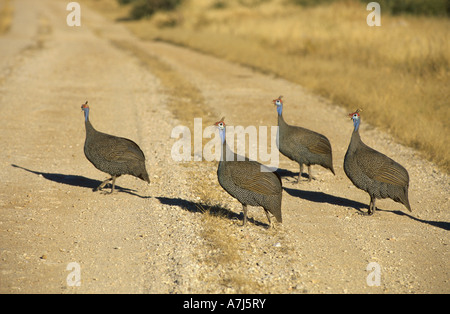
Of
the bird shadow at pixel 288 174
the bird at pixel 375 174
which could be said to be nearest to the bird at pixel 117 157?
the bird shadow at pixel 288 174

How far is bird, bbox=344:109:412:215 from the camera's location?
21.0ft

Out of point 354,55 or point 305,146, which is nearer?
point 305,146

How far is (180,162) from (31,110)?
15.5 ft

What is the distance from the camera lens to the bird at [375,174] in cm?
639

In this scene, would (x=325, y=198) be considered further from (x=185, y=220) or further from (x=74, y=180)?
(x=74, y=180)

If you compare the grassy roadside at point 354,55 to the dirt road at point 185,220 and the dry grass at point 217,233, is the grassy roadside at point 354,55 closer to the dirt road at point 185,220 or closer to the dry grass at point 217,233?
the dirt road at point 185,220

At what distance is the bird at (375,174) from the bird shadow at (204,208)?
50.7 inches

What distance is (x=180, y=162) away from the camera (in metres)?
8.46

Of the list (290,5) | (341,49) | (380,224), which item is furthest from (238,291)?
(290,5)

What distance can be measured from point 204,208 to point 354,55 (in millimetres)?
12123

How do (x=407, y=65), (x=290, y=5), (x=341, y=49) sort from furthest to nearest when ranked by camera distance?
(x=290, y=5) < (x=341, y=49) < (x=407, y=65)

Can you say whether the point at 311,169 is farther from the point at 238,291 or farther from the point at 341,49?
the point at 341,49

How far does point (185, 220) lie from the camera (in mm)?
6176

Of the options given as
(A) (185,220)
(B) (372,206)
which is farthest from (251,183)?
(B) (372,206)
